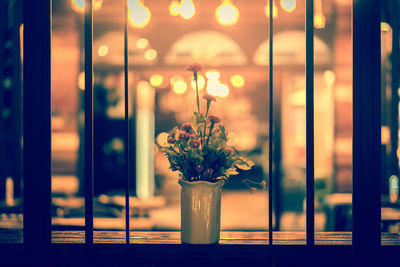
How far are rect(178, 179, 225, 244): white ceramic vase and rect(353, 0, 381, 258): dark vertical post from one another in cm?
50

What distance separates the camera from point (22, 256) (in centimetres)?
147

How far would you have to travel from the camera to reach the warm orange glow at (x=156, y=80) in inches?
202

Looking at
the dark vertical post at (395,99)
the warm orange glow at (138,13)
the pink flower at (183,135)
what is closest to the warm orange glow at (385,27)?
the dark vertical post at (395,99)

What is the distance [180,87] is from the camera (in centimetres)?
538

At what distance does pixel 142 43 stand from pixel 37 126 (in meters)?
3.81

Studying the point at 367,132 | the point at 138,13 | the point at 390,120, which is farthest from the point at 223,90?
the point at 367,132

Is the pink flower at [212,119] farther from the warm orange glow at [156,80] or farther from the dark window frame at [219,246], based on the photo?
the warm orange glow at [156,80]

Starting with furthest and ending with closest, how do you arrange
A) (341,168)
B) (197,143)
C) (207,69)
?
1. (207,69)
2. (341,168)
3. (197,143)

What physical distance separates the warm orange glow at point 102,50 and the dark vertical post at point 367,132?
401cm

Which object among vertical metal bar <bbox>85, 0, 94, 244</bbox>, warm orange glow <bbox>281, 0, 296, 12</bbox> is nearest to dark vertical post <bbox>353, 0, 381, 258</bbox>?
vertical metal bar <bbox>85, 0, 94, 244</bbox>

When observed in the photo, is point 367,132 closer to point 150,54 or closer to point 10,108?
point 10,108

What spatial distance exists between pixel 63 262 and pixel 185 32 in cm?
400

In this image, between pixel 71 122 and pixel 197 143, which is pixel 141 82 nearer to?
pixel 71 122

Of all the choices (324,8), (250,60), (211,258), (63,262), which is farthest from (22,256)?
(324,8)
